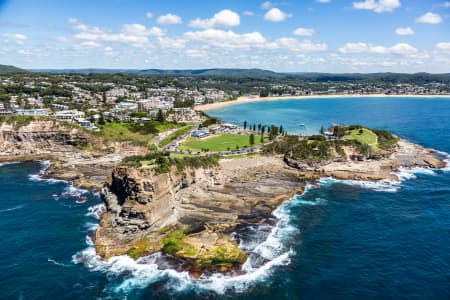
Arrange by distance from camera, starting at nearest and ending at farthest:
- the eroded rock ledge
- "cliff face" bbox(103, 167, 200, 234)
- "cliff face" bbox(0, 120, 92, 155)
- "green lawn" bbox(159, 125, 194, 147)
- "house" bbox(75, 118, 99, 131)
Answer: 1. the eroded rock ledge
2. "cliff face" bbox(103, 167, 200, 234)
3. "cliff face" bbox(0, 120, 92, 155)
4. "green lawn" bbox(159, 125, 194, 147)
5. "house" bbox(75, 118, 99, 131)

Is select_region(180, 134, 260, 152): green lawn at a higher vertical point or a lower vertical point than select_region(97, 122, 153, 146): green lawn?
lower

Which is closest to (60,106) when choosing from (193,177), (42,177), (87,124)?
(87,124)

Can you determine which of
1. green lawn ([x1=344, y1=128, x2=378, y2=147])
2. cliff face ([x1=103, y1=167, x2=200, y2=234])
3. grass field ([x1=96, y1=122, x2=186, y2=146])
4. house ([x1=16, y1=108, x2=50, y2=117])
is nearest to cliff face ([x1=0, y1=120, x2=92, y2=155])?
grass field ([x1=96, y1=122, x2=186, y2=146])

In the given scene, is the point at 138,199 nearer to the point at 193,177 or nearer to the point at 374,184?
the point at 193,177

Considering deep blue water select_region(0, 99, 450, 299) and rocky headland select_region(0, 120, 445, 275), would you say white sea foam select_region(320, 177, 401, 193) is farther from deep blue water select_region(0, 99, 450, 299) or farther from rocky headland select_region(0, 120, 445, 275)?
rocky headland select_region(0, 120, 445, 275)

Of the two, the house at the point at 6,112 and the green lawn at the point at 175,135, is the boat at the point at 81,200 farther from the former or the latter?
the house at the point at 6,112

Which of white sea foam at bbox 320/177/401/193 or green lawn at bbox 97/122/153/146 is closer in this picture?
white sea foam at bbox 320/177/401/193

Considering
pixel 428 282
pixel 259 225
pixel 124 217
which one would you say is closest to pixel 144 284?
pixel 124 217
